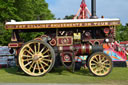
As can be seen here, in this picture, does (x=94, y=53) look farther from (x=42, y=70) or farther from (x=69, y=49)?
(x=42, y=70)

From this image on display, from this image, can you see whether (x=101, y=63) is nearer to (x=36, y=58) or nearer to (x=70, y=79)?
(x=70, y=79)

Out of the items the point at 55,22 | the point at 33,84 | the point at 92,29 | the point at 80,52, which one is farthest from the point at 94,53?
the point at 33,84

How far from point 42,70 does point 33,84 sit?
2.23 meters

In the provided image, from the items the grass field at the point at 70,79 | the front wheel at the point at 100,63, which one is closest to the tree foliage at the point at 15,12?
the grass field at the point at 70,79

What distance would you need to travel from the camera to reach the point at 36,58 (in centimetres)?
752

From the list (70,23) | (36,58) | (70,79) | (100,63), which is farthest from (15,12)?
(70,79)

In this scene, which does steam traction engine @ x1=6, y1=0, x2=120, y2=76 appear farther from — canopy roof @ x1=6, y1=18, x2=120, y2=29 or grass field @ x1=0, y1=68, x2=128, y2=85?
grass field @ x1=0, y1=68, x2=128, y2=85

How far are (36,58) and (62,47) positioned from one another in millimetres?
1208

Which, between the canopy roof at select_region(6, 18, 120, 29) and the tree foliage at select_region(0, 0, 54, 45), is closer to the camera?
the canopy roof at select_region(6, 18, 120, 29)

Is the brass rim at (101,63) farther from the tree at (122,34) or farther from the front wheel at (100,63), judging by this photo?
the tree at (122,34)

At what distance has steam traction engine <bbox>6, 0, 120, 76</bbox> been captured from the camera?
7352 mm

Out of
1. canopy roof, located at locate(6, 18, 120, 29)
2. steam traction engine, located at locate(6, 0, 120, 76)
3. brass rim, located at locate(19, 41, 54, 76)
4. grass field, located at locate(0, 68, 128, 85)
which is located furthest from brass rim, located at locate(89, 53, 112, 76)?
brass rim, located at locate(19, 41, 54, 76)

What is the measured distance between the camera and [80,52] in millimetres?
7789

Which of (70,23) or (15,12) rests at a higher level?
(15,12)
